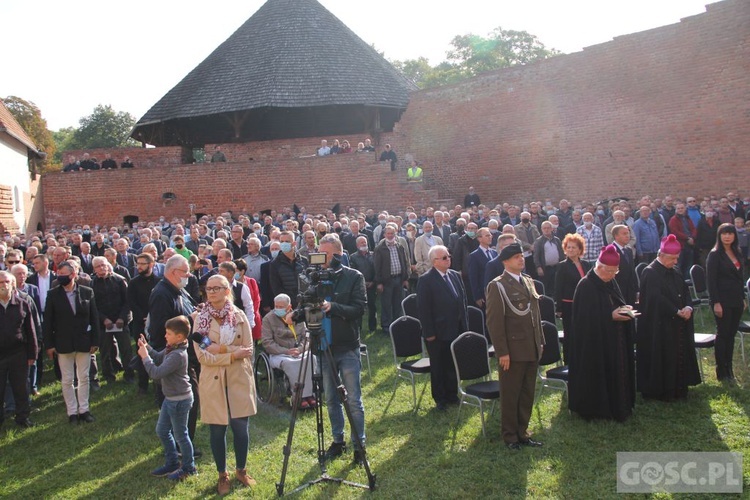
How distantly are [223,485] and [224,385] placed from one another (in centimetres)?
89

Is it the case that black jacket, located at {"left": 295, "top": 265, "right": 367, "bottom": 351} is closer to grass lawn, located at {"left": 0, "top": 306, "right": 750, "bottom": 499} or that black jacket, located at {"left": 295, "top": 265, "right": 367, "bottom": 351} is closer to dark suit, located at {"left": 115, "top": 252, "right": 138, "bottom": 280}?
grass lawn, located at {"left": 0, "top": 306, "right": 750, "bottom": 499}

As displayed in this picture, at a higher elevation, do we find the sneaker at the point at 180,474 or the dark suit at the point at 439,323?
the dark suit at the point at 439,323

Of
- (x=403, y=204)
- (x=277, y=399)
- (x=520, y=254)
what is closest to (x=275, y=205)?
(x=403, y=204)

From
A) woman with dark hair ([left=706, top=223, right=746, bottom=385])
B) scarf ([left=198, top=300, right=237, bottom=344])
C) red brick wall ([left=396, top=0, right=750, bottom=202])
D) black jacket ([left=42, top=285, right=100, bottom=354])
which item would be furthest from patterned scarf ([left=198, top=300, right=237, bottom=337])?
red brick wall ([left=396, top=0, right=750, bottom=202])

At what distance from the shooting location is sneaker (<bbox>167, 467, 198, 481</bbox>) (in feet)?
18.2

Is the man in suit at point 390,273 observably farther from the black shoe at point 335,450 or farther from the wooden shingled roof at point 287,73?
the wooden shingled roof at point 287,73

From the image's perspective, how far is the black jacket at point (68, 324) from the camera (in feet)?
23.6

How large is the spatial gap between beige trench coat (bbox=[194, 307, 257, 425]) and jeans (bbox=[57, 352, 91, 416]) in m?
2.92

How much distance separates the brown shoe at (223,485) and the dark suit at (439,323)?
2.57 meters

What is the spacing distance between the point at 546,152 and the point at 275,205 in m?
9.43

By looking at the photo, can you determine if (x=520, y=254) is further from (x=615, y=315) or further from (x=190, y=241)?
(x=190, y=241)

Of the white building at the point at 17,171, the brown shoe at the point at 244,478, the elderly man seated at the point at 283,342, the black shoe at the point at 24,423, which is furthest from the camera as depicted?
the white building at the point at 17,171

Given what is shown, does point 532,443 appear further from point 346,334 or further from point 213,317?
point 213,317

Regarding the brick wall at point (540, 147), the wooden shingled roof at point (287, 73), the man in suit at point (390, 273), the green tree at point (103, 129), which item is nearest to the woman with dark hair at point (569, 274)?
the man in suit at point (390, 273)
